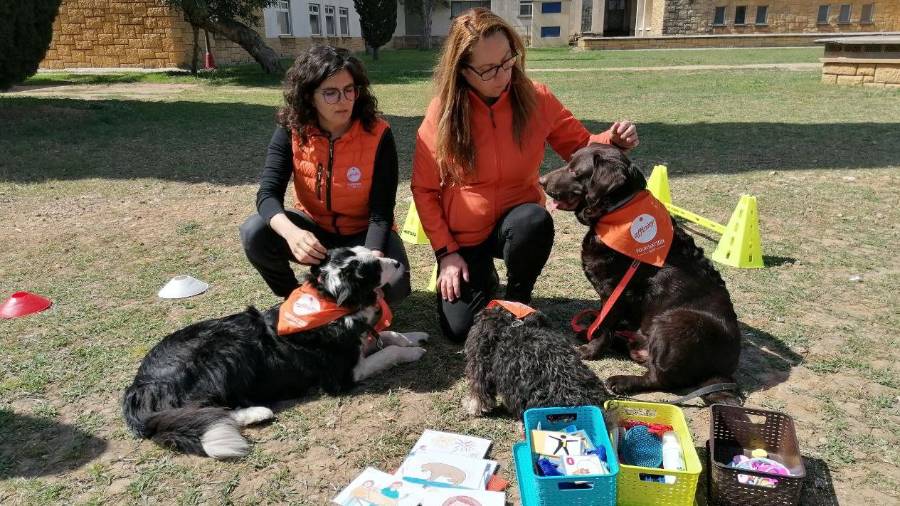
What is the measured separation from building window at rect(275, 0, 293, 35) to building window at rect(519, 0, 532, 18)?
22685 millimetres

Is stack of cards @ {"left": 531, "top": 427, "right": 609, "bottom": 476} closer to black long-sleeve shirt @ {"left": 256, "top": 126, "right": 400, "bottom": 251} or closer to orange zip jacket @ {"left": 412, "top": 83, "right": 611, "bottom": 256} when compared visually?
orange zip jacket @ {"left": 412, "top": 83, "right": 611, "bottom": 256}

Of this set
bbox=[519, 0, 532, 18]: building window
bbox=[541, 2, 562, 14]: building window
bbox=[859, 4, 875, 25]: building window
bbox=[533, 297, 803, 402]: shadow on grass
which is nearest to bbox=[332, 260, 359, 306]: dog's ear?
bbox=[533, 297, 803, 402]: shadow on grass

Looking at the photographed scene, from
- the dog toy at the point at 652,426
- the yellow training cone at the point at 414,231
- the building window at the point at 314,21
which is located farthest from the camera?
the building window at the point at 314,21

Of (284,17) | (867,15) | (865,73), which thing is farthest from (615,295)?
(867,15)

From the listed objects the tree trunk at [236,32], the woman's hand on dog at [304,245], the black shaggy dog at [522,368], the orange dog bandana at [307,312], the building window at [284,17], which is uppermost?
the building window at [284,17]

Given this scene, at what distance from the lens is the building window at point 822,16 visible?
45.7 meters

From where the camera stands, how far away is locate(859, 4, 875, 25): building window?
45719 millimetres

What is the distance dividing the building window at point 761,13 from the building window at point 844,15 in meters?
5.70

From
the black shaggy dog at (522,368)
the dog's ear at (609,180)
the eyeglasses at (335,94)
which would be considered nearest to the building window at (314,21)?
the eyeglasses at (335,94)

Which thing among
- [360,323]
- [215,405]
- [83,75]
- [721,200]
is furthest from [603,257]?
[83,75]

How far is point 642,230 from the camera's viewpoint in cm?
317

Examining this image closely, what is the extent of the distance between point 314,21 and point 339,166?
1317 inches

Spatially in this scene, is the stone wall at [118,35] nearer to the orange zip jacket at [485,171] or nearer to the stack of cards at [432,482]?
the orange zip jacket at [485,171]

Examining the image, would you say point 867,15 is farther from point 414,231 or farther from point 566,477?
point 566,477
